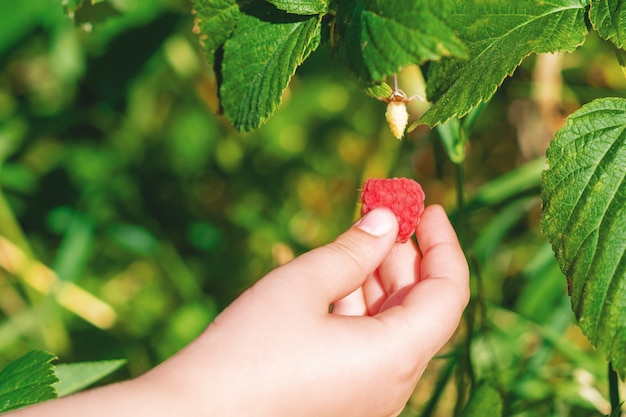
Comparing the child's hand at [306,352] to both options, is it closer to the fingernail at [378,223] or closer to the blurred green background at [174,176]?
Result: the fingernail at [378,223]

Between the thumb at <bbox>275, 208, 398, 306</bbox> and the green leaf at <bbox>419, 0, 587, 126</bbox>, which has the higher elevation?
the green leaf at <bbox>419, 0, 587, 126</bbox>

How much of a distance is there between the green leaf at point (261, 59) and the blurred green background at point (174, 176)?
69 centimetres

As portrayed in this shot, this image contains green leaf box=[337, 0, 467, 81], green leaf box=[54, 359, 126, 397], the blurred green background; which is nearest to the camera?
green leaf box=[337, 0, 467, 81]

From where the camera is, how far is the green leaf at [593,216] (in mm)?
650

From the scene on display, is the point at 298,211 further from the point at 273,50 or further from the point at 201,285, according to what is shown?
the point at 273,50

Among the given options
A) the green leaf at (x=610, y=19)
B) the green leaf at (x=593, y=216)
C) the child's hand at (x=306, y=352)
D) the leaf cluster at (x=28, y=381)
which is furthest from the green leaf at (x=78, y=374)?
the green leaf at (x=610, y=19)

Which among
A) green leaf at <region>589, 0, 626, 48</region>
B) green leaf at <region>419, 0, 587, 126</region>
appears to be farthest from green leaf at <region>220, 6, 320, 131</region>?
green leaf at <region>589, 0, 626, 48</region>

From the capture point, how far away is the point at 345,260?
2.50 ft

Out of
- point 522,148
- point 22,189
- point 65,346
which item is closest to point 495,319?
point 522,148

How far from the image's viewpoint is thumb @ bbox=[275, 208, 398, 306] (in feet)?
2.42

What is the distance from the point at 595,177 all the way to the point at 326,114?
4.24ft

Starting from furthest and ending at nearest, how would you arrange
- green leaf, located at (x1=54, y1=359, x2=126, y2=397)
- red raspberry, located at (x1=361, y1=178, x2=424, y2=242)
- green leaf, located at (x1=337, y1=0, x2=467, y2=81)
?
green leaf, located at (x1=54, y1=359, x2=126, y2=397) → red raspberry, located at (x1=361, y1=178, x2=424, y2=242) → green leaf, located at (x1=337, y1=0, x2=467, y2=81)

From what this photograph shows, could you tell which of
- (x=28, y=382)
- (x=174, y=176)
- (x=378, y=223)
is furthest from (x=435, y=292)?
(x=174, y=176)

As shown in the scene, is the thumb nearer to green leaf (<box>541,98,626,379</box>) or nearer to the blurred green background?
green leaf (<box>541,98,626,379</box>)
